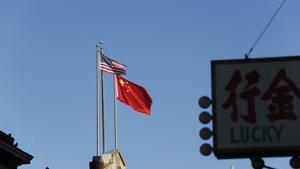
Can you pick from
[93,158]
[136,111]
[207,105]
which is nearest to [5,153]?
[93,158]

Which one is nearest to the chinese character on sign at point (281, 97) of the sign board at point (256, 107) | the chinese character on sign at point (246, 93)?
the sign board at point (256, 107)

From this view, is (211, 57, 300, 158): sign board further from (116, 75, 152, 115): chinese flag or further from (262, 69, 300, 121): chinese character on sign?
(116, 75, 152, 115): chinese flag

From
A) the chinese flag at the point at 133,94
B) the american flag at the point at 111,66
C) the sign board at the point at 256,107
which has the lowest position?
the sign board at the point at 256,107

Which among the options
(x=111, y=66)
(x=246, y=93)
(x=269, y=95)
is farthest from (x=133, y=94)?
(x=269, y=95)

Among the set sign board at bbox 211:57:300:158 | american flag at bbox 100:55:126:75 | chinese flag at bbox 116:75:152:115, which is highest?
american flag at bbox 100:55:126:75

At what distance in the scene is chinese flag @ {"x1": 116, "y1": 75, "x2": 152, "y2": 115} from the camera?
156ft

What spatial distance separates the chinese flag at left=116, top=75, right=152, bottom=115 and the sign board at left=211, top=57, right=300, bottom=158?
30.9 m

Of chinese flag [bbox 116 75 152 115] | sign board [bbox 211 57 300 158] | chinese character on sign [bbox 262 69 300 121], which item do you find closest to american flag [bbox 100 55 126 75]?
chinese flag [bbox 116 75 152 115]

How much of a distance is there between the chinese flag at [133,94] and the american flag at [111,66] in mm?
418

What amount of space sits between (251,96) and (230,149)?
1.32 meters

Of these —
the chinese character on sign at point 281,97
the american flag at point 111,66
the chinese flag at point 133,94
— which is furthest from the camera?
the chinese flag at point 133,94

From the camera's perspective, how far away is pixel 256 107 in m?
16.2

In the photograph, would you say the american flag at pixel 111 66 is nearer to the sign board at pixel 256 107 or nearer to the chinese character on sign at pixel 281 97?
the sign board at pixel 256 107

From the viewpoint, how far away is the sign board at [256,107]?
1587cm
